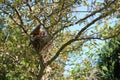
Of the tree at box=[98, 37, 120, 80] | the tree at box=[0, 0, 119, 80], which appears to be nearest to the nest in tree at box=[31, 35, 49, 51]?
the tree at box=[0, 0, 119, 80]

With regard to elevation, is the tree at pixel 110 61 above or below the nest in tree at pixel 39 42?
below

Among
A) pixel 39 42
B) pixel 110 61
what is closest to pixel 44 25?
pixel 39 42

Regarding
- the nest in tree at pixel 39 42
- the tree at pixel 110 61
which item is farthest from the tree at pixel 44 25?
the tree at pixel 110 61

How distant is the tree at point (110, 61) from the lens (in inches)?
514

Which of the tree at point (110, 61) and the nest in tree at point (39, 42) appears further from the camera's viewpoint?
the tree at point (110, 61)

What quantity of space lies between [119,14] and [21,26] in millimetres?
2554

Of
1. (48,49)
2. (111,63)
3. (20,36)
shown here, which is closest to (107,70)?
(111,63)

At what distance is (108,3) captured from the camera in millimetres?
8523

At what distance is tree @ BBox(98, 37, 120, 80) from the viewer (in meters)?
13.0

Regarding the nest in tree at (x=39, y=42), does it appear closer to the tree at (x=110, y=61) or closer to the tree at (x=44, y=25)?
the tree at (x=44, y=25)

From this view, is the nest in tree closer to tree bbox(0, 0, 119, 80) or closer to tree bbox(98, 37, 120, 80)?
tree bbox(0, 0, 119, 80)

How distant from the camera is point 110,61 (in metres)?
13.3

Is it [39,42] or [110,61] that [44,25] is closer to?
[39,42]

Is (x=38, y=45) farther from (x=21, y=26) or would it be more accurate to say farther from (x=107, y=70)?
(x=107, y=70)
